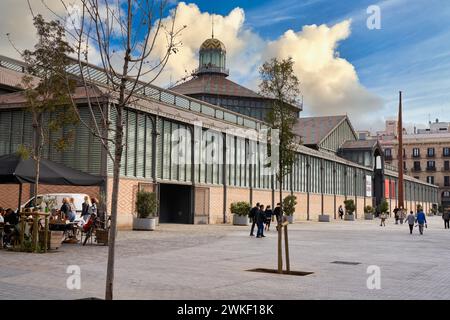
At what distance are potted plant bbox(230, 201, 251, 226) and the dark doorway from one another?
296 centimetres

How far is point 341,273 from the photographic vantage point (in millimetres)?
12070

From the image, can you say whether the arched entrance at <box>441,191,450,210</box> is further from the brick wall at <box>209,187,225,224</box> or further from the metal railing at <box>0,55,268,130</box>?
the brick wall at <box>209,187,225,224</box>

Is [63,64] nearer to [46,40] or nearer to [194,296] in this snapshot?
[46,40]

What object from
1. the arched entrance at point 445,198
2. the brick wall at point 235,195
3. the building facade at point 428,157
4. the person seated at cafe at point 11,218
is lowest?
the person seated at cafe at point 11,218

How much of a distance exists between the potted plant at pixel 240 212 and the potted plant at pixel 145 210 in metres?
8.99

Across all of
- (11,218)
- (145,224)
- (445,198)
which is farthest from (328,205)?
(445,198)

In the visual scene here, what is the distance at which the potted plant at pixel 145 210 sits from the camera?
89.8ft

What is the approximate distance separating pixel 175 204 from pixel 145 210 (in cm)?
864

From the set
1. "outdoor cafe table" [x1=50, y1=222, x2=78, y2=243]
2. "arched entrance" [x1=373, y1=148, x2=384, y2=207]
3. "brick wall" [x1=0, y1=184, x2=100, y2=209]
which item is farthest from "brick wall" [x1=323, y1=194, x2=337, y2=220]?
"outdoor cafe table" [x1=50, y1=222, x2=78, y2=243]

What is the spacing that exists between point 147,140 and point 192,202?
6.36 metres

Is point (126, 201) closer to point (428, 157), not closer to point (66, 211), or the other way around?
point (66, 211)

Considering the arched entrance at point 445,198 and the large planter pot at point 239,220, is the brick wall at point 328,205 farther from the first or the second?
the arched entrance at point 445,198

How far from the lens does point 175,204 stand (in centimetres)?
3609

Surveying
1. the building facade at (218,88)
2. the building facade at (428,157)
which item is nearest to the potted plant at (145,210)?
the building facade at (218,88)
